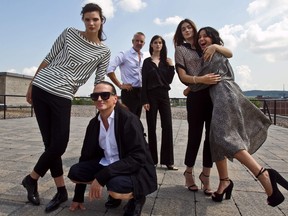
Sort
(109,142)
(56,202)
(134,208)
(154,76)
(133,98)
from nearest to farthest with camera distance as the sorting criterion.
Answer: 1. (134,208)
2. (109,142)
3. (56,202)
4. (154,76)
5. (133,98)

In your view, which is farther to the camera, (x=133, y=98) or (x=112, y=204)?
(x=133, y=98)

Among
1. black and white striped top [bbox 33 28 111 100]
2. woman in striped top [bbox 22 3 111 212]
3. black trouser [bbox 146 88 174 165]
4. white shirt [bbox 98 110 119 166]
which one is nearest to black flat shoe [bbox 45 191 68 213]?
woman in striped top [bbox 22 3 111 212]

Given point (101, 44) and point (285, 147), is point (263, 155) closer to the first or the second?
point (285, 147)

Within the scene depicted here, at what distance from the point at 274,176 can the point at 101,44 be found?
1.90 meters

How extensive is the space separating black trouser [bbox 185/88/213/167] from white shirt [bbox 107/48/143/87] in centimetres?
131

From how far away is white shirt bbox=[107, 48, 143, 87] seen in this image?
4.32 metres

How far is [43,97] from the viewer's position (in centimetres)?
266

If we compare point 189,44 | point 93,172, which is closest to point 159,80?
point 189,44

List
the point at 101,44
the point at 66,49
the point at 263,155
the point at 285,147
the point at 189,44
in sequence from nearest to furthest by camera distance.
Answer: the point at 66,49 → the point at 101,44 → the point at 189,44 → the point at 263,155 → the point at 285,147

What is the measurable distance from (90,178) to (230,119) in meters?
1.27

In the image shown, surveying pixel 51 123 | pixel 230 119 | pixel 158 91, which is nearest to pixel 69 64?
pixel 51 123

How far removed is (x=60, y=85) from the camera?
2.63 m

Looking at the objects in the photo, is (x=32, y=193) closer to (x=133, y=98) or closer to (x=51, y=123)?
(x=51, y=123)

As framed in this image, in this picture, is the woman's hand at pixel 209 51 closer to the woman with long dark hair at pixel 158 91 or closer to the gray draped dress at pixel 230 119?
the gray draped dress at pixel 230 119
